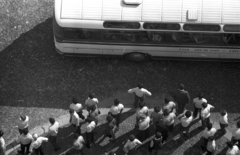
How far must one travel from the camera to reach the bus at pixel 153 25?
14.8 meters

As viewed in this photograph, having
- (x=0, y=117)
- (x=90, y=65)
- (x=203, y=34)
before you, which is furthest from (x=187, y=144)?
(x=0, y=117)

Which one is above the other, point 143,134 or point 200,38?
point 200,38

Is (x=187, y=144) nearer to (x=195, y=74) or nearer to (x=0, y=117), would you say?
(x=195, y=74)

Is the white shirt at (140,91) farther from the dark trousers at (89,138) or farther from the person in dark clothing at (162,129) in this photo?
the dark trousers at (89,138)

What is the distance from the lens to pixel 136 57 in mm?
16312

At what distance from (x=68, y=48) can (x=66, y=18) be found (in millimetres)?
1569

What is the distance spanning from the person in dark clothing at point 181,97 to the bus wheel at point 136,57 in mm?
2733

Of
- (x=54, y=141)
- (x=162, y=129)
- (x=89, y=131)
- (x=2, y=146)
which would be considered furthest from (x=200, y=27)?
(x=2, y=146)

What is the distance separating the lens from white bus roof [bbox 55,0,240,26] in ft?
48.5

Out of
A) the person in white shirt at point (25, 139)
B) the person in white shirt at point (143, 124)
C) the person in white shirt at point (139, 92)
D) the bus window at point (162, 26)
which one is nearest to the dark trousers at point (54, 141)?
the person in white shirt at point (25, 139)

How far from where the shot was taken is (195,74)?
1631cm

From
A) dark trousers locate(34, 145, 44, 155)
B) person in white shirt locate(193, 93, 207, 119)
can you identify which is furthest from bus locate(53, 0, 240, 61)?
dark trousers locate(34, 145, 44, 155)

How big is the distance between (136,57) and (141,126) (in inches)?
157

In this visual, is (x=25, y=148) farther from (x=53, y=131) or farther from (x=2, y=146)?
(x=53, y=131)
